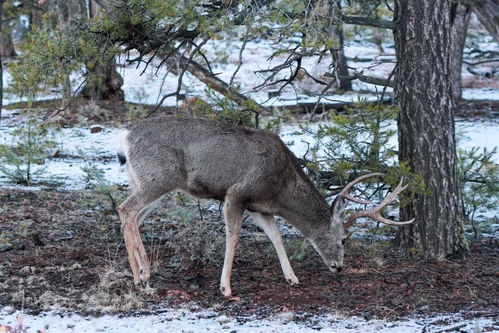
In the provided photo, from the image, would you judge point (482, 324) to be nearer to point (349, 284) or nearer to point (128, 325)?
point (349, 284)

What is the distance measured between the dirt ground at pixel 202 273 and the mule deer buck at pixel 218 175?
0.36m

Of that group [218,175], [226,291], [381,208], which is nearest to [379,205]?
[381,208]

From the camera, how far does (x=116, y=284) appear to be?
8.03 m

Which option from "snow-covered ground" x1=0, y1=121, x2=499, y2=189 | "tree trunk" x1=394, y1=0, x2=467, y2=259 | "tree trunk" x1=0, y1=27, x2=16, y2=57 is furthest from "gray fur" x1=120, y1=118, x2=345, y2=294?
"tree trunk" x1=0, y1=27, x2=16, y2=57

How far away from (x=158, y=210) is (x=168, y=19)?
3450mm

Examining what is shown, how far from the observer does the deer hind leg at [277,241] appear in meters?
8.41

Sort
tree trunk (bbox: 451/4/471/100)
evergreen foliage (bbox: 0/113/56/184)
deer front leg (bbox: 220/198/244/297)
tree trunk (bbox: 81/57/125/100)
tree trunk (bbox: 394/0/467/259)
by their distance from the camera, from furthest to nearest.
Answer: tree trunk (bbox: 451/4/471/100) < tree trunk (bbox: 81/57/125/100) < evergreen foliage (bbox: 0/113/56/184) < tree trunk (bbox: 394/0/467/259) < deer front leg (bbox: 220/198/244/297)

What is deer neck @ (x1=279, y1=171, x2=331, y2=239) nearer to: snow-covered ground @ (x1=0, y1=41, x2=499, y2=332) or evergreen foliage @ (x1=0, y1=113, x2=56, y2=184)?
snow-covered ground @ (x1=0, y1=41, x2=499, y2=332)

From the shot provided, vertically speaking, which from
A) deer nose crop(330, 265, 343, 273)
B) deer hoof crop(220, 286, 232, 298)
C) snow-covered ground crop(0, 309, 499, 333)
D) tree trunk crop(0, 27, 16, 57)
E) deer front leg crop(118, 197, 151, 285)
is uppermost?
tree trunk crop(0, 27, 16, 57)

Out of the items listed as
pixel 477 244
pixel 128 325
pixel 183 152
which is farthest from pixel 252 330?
pixel 477 244

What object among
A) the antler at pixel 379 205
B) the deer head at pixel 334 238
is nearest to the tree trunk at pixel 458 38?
the deer head at pixel 334 238

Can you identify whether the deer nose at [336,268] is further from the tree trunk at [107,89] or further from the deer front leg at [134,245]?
the tree trunk at [107,89]

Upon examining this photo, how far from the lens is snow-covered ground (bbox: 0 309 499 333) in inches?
267

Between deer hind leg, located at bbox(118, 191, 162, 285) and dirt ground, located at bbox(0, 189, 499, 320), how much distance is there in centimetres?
16
